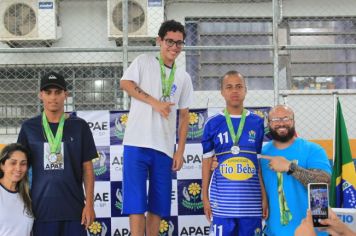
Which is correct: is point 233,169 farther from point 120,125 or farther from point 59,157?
point 120,125

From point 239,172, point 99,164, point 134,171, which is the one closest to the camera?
point 239,172

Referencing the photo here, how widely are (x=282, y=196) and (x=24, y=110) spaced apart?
22.0 ft

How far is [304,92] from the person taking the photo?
781 cm

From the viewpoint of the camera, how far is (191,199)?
4.42 metres

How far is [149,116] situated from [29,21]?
5752 mm

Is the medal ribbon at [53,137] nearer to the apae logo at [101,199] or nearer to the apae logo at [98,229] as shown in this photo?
the apae logo at [101,199]

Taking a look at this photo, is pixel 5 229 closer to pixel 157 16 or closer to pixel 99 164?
pixel 99 164

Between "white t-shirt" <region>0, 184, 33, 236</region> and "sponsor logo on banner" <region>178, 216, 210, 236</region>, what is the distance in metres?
1.84

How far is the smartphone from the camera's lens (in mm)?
1734

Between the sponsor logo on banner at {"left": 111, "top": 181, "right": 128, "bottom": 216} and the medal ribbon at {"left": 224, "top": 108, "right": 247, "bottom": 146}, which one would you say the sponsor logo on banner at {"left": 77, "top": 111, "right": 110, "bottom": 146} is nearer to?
the sponsor logo on banner at {"left": 111, "top": 181, "right": 128, "bottom": 216}

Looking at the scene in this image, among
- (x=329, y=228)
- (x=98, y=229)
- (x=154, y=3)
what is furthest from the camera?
(x=154, y=3)

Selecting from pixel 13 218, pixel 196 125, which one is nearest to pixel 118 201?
pixel 196 125

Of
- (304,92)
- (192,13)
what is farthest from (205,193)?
(192,13)

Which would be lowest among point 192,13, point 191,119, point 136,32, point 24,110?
point 191,119
